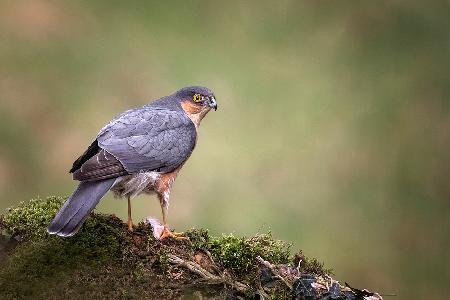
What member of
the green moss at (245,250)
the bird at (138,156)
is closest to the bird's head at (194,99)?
the bird at (138,156)

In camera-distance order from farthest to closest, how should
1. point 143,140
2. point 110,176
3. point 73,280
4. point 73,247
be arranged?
point 143,140, point 110,176, point 73,247, point 73,280

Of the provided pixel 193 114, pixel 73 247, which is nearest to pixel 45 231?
pixel 73 247

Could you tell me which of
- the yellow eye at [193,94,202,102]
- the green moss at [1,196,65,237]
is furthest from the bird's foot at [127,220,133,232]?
the yellow eye at [193,94,202,102]

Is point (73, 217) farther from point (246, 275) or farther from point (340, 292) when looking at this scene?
point (340, 292)

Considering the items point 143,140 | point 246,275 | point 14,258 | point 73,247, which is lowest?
point 14,258

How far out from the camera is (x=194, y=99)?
5.21 m

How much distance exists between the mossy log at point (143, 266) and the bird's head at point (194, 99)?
133 cm

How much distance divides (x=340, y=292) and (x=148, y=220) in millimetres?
1515

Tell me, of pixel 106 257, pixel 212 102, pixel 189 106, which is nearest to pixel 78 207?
pixel 106 257

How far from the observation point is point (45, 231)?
4012 millimetres

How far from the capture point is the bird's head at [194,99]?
5.21 meters

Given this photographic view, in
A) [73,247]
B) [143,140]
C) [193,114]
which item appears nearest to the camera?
[73,247]

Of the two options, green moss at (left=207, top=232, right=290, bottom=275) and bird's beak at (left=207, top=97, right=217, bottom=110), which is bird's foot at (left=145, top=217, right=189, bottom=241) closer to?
green moss at (left=207, top=232, right=290, bottom=275)

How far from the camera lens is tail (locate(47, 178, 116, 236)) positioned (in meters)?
3.72
